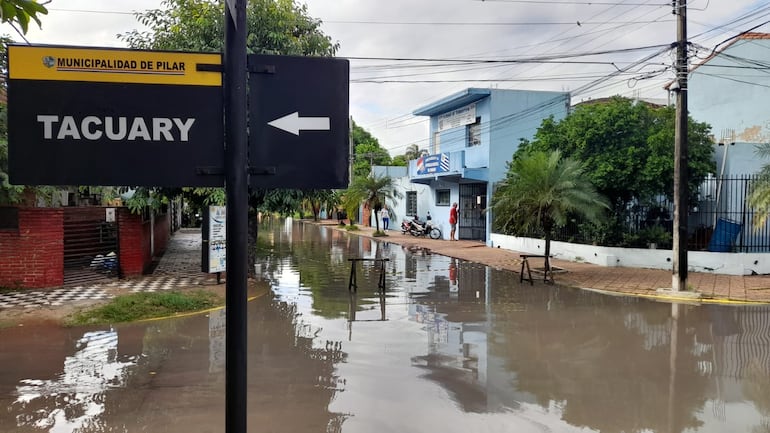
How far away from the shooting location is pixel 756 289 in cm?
1303

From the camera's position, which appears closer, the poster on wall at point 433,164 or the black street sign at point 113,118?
the black street sign at point 113,118

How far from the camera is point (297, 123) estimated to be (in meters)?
2.26

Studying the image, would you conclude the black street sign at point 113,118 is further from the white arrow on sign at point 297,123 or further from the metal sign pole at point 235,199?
the white arrow on sign at point 297,123

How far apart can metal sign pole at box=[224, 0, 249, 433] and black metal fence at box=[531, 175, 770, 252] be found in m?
15.3

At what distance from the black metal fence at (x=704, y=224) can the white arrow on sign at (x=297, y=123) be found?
1509 centimetres

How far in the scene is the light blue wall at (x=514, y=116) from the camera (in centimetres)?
2594

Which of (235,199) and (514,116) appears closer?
(235,199)

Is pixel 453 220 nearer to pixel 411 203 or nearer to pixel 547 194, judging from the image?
pixel 411 203

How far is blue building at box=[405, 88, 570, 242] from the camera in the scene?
Answer: 85.3 ft

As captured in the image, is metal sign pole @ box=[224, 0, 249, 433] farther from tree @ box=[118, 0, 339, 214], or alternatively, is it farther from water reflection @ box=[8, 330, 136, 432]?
tree @ box=[118, 0, 339, 214]

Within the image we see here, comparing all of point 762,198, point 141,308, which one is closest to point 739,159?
point 762,198

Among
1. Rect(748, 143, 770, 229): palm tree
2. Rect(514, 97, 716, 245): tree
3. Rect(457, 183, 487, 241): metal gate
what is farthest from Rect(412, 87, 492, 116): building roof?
Rect(748, 143, 770, 229): palm tree

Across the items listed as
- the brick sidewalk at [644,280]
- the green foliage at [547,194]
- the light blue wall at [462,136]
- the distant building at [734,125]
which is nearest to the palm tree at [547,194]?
the green foliage at [547,194]

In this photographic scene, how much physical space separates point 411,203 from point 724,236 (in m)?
21.2
